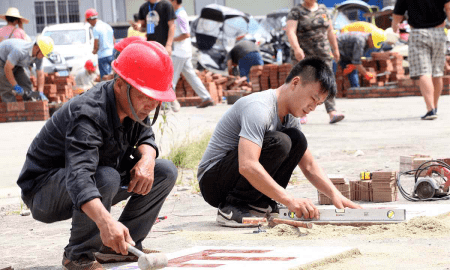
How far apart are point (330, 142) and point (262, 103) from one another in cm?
445

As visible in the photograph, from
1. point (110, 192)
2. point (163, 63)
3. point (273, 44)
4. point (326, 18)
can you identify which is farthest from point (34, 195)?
point (273, 44)

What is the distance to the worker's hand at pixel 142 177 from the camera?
3797 mm

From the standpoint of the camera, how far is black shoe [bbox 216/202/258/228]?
15.9 feet

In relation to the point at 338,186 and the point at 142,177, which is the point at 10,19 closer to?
the point at 338,186

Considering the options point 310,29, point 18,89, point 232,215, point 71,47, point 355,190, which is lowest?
point 71,47

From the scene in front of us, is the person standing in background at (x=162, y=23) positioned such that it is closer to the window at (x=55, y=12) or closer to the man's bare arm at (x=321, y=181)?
the man's bare arm at (x=321, y=181)

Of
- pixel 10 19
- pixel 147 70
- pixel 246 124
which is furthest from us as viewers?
pixel 10 19

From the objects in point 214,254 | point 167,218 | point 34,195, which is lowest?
point 167,218

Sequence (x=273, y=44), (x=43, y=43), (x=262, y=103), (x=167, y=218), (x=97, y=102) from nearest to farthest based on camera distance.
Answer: (x=97, y=102), (x=262, y=103), (x=167, y=218), (x=43, y=43), (x=273, y=44)

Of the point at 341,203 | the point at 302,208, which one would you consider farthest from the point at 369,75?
the point at 302,208

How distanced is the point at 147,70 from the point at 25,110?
10351 millimetres

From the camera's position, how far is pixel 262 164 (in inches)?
187

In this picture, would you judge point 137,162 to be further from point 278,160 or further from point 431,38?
point 431,38

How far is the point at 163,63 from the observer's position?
366 cm
